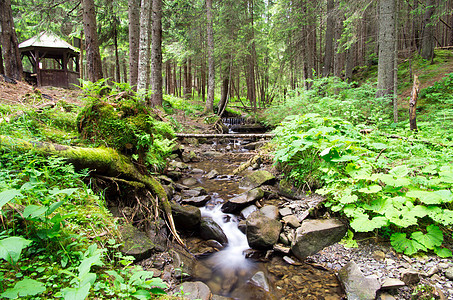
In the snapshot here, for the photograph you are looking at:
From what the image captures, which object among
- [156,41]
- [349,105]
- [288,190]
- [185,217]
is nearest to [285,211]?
[288,190]

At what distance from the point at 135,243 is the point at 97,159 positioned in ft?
4.15

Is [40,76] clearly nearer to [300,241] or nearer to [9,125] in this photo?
[9,125]

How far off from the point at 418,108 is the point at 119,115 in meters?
10.6

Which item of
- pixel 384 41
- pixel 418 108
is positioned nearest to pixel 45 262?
pixel 384 41

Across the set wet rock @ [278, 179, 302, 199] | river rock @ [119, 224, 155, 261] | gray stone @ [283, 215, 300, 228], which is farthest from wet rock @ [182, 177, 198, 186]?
river rock @ [119, 224, 155, 261]

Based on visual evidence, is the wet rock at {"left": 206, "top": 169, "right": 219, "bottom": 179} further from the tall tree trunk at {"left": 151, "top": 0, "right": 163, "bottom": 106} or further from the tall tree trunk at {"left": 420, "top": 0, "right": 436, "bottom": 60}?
the tall tree trunk at {"left": 420, "top": 0, "right": 436, "bottom": 60}

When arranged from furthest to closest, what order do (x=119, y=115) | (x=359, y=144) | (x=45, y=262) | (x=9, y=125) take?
(x=359, y=144), (x=119, y=115), (x=9, y=125), (x=45, y=262)

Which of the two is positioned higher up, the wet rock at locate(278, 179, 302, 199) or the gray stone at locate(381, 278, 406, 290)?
the wet rock at locate(278, 179, 302, 199)

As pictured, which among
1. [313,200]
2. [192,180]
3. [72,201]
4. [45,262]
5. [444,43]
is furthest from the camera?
[444,43]

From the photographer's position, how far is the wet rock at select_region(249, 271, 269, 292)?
3.37 m

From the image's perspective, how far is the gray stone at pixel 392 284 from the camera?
283cm

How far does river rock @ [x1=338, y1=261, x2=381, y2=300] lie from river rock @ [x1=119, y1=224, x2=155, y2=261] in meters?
2.77

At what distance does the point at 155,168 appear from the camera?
588 centimetres

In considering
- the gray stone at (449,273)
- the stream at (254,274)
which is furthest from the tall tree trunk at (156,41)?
the gray stone at (449,273)
